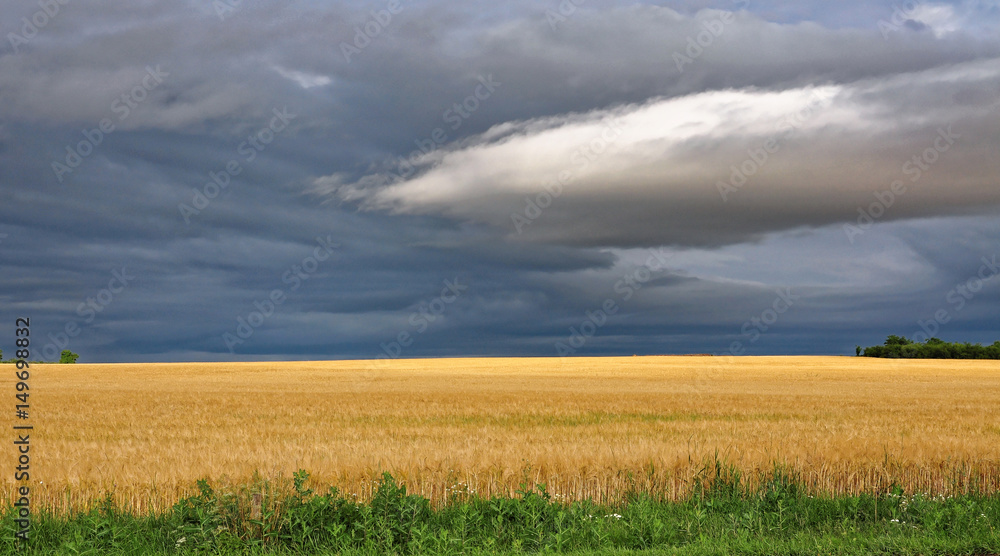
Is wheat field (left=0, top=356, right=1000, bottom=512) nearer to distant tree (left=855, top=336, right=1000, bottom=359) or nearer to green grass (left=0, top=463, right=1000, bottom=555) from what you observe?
green grass (left=0, top=463, right=1000, bottom=555)

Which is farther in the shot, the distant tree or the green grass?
the distant tree

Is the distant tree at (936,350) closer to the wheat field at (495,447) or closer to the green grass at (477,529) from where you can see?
the wheat field at (495,447)

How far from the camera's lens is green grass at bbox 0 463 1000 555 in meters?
9.36

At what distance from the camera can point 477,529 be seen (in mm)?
10273

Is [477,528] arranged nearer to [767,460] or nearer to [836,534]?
[836,534]

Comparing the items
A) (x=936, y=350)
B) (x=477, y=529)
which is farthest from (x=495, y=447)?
(x=936, y=350)

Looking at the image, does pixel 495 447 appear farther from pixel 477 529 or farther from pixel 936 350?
pixel 936 350

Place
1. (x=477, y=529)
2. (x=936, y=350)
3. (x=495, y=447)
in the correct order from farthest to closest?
A: (x=936, y=350) < (x=495, y=447) < (x=477, y=529)

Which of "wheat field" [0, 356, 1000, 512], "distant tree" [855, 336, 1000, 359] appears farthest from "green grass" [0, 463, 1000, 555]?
"distant tree" [855, 336, 1000, 359]

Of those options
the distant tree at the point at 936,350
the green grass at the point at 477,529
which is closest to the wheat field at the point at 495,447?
the green grass at the point at 477,529

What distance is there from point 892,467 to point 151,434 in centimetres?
2097

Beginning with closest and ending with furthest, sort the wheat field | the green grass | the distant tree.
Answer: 1. the green grass
2. the wheat field
3. the distant tree

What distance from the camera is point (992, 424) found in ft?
78.0

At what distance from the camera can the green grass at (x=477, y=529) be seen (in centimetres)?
936
